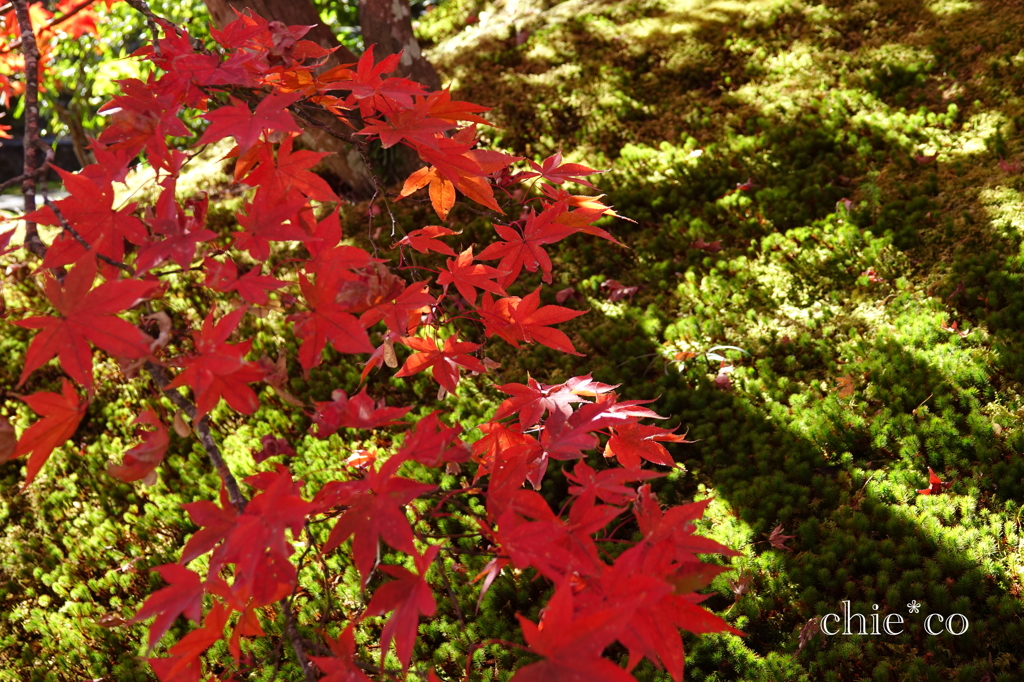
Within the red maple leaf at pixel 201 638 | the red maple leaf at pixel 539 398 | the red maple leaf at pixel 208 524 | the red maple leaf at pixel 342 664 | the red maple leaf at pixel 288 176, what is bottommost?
the red maple leaf at pixel 342 664

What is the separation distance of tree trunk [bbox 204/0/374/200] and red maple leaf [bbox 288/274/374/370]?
2.85m

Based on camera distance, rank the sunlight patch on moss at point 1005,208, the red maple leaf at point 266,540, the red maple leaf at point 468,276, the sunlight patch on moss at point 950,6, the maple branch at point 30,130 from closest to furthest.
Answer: the red maple leaf at point 266,540 → the maple branch at point 30,130 → the red maple leaf at point 468,276 → the sunlight patch on moss at point 1005,208 → the sunlight patch on moss at point 950,6

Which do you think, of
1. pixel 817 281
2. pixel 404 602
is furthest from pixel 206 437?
pixel 817 281

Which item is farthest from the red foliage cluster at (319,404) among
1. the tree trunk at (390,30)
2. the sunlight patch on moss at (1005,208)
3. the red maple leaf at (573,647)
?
the tree trunk at (390,30)

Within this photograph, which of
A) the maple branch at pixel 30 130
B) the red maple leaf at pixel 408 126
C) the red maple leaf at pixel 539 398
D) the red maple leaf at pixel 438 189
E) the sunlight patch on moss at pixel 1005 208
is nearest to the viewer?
the maple branch at pixel 30 130

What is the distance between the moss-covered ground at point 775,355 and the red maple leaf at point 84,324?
26.1 inches

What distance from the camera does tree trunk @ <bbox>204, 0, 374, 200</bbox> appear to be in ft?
14.4

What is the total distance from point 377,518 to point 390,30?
4.74 metres

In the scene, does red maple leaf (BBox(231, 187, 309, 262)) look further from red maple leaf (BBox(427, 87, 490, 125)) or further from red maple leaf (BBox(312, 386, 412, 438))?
red maple leaf (BBox(427, 87, 490, 125))

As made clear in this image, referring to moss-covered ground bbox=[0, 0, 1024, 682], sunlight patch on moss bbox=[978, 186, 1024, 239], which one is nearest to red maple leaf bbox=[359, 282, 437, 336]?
moss-covered ground bbox=[0, 0, 1024, 682]

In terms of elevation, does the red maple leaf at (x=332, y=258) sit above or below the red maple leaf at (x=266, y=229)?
below

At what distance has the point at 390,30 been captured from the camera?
5.03 m

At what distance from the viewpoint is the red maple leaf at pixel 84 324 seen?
111 centimetres

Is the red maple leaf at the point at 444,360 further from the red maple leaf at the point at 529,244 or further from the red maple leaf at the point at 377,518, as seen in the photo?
the red maple leaf at the point at 377,518
